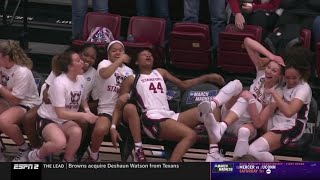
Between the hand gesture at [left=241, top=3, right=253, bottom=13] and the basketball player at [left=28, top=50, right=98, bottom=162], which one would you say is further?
the hand gesture at [left=241, top=3, right=253, bottom=13]

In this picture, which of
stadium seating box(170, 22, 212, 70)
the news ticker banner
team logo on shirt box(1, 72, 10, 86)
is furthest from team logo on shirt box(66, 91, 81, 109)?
stadium seating box(170, 22, 212, 70)

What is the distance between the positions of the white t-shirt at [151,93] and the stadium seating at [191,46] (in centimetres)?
92

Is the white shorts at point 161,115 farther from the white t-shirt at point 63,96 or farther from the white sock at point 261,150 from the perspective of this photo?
the white sock at point 261,150

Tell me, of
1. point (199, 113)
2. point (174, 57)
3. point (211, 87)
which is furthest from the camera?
point (174, 57)

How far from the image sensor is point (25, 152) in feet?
24.9

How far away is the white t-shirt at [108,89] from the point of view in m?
7.71

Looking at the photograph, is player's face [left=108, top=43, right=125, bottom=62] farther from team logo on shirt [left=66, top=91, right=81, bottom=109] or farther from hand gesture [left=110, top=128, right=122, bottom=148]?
hand gesture [left=110, top=128, right=122, bottom=148]

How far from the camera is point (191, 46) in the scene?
8.57 meters

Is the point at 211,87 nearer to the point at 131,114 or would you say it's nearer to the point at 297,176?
the point at 131,114

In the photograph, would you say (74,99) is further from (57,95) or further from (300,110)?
(300,110)

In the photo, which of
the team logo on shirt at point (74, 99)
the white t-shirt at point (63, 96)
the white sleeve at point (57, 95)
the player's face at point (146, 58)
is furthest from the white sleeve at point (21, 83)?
the player's face at point (146, 58)

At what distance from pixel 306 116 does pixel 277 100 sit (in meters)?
0.35

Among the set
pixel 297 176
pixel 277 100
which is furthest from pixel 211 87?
pixel 297 176

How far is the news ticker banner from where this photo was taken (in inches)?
265
